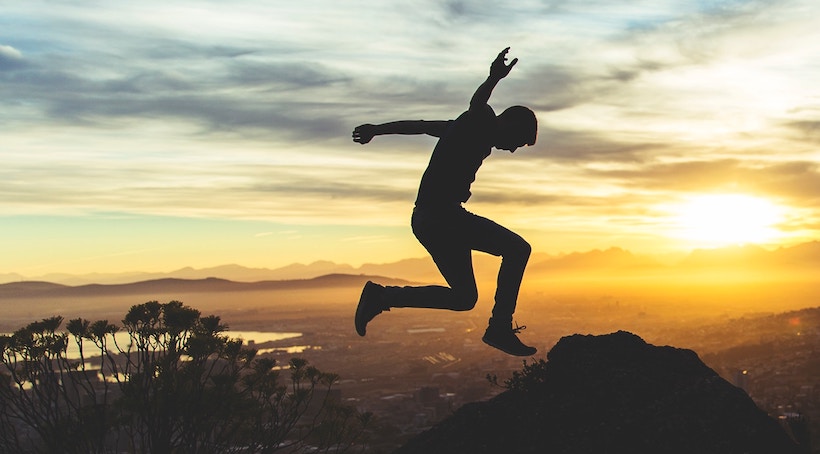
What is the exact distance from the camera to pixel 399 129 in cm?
833

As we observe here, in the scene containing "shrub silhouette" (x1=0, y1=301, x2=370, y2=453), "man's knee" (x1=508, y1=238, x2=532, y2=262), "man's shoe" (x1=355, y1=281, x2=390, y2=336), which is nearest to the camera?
"man's knee" (x1=508, y1=238, x2=532, y2=262)

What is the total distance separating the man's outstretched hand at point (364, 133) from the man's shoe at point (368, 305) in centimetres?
164

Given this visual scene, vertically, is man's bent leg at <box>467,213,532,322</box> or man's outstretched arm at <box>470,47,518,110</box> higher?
man's outstretched arm at <box>470,47,518,110</box>

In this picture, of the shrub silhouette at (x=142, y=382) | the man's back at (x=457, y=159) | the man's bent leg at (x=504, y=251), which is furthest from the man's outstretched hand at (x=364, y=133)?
the shrub silhouette at (x=142, y=382)

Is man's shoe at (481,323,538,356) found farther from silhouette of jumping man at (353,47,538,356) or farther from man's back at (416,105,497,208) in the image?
man's back at (416,105,497,208)

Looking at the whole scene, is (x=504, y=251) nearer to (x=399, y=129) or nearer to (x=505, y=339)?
(x=505, y=339)

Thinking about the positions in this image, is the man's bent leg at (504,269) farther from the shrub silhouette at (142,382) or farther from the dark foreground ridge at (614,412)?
the shrub silhouette at (142,382)

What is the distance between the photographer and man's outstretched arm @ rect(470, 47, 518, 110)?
22.8 ft

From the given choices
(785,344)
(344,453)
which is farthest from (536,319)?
(344,453)

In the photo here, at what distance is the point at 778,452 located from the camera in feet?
30.6

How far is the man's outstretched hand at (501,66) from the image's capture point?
6938 millimetres

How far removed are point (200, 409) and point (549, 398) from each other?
24.7 feet

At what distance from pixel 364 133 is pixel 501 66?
2.01 m

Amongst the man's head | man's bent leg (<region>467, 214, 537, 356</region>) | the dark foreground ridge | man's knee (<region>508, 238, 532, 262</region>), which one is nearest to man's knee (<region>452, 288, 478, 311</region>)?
man's bent leg (<region>467, 214, 537, 356</region>)
